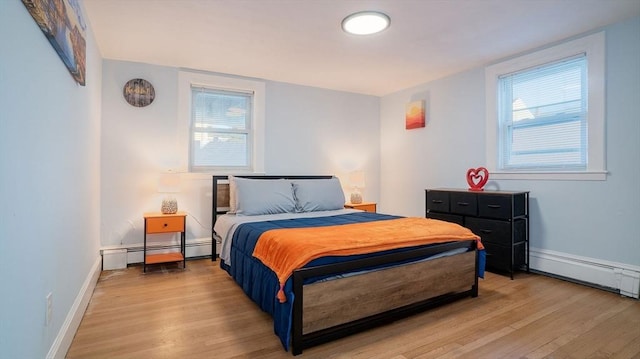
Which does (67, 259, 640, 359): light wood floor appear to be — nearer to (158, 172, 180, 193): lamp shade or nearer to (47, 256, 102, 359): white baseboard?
(47, 256, 102, 359): white baseboard

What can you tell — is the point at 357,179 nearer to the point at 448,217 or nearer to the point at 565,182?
Result: the point at 448,217

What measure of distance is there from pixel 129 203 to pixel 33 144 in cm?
251

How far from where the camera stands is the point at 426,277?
7.84 feet

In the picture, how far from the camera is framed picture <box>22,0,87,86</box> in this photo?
1319 millimetres

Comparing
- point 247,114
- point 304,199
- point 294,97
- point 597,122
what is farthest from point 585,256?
point 247,114

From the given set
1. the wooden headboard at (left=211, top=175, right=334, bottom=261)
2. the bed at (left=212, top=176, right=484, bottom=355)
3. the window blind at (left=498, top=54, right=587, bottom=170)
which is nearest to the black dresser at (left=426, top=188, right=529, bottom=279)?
the window blind at (left=498, top=54, right=587, bottom=170)

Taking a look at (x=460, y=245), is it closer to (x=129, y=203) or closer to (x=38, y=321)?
(x=38, y=321)

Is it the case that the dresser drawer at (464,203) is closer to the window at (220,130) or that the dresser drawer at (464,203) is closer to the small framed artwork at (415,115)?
the small framed artwork at (415,115)

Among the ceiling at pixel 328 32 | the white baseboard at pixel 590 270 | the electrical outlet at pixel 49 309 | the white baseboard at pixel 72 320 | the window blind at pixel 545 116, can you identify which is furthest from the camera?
the window blind at pixel 545 116

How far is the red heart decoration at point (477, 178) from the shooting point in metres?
3.66

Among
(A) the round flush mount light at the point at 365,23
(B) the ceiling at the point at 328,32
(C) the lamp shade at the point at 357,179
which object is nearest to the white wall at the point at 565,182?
(B) the ceiling at the point at 328,32

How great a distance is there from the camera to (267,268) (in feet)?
7.38

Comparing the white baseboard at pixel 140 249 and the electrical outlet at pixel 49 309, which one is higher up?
the electrical outlet at pixel 49 309

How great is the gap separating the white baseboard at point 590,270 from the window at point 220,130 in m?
3.58
